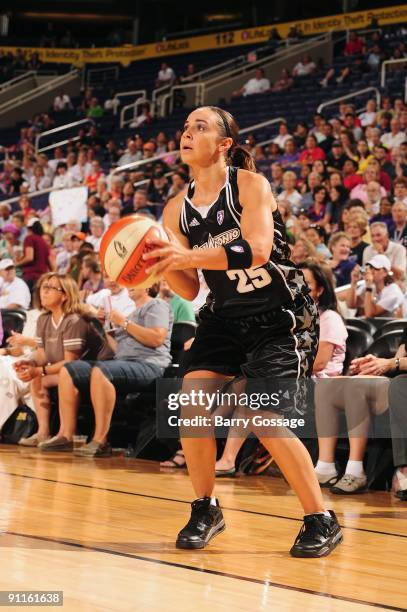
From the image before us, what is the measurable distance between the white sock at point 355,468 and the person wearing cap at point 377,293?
191cm

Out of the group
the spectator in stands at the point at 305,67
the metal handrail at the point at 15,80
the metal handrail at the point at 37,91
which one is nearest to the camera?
the spectator in stands at the point at 305,67

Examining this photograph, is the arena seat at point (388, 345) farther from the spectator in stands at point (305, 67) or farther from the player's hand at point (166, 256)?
the spectator in stands at point (305, 67)

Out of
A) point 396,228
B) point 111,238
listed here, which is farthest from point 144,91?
point 111,238

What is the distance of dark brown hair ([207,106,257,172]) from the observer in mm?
4066

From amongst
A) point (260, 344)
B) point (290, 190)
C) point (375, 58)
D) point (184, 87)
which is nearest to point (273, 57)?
point (184, 87)

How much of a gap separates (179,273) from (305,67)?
17.0 metres

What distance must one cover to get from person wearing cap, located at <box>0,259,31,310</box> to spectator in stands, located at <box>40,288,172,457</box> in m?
3.25

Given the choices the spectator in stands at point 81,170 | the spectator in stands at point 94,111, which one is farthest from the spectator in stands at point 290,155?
the spectator in stands at point 94,111

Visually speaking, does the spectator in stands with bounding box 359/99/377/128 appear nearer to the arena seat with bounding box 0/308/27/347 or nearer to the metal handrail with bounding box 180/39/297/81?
the arena seat with bounding box 0/308/27/347

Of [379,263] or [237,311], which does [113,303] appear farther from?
[237,311]

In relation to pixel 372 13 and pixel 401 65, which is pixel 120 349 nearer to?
pixel 401 65

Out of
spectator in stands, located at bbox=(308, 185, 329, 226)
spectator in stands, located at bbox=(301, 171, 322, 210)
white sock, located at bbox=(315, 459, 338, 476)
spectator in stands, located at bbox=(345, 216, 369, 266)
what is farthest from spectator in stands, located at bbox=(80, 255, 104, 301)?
spectator in stands, located at bbox=(301, 171, 322, 210)

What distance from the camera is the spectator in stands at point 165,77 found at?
23.5 metres

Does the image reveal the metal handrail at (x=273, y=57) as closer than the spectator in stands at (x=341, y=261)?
No
